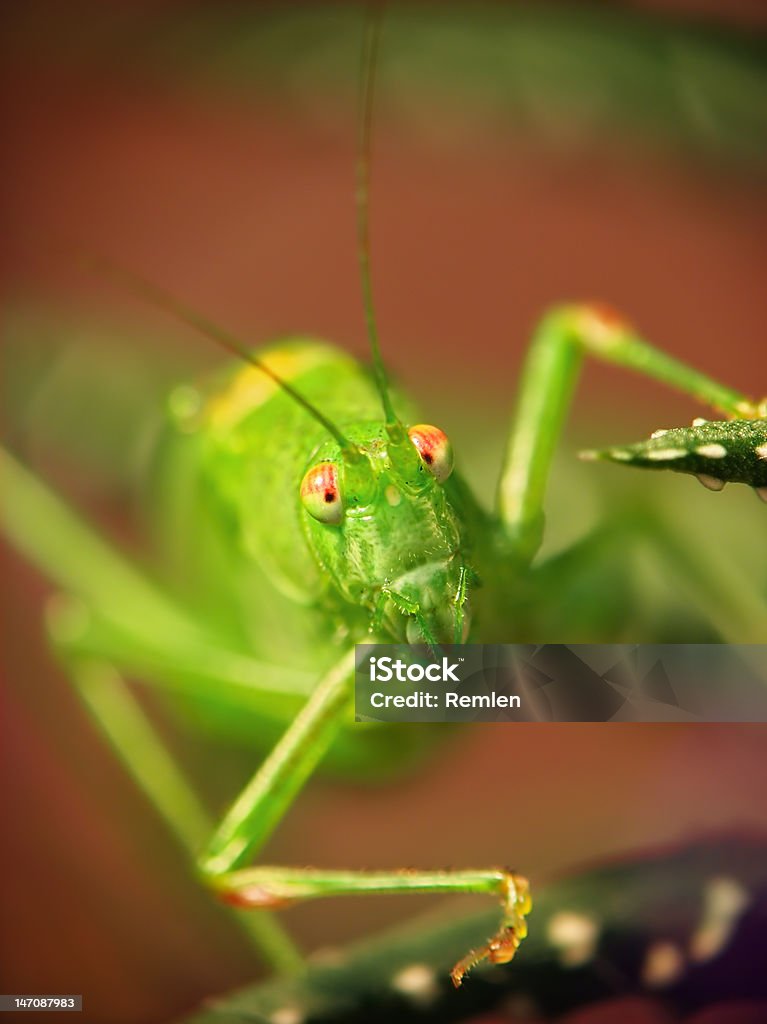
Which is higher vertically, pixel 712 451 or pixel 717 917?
pixel 712 451

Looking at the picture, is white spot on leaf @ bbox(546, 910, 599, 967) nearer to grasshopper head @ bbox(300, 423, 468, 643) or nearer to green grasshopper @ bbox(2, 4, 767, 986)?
green grasshopper @ bbox(2, 4, 767, 986)

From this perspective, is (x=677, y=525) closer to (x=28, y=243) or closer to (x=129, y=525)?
(x=129, y=525)

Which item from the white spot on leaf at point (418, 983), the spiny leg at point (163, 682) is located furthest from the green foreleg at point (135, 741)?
the white spot on leaf at point (418, 983)

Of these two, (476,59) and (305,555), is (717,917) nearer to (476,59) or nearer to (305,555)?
(305,555)

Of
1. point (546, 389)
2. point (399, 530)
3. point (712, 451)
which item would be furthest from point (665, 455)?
point (546, 389)

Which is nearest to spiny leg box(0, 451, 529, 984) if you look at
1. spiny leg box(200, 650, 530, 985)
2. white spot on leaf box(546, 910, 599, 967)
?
spiny leg box(200, 650, 530, 985)

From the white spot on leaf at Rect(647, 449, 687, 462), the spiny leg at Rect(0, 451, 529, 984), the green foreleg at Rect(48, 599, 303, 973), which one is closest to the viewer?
the white spot on leaf at Rect(647, 449, 687, 462)
